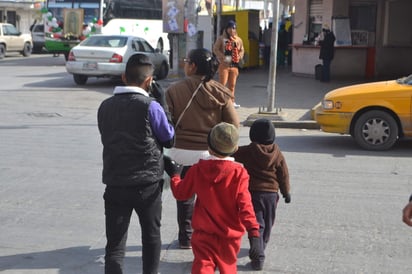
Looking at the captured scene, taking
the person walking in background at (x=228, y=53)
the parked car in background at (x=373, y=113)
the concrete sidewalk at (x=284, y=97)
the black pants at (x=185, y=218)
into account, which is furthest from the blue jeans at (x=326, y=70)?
the black pants at (x=185, y=218)

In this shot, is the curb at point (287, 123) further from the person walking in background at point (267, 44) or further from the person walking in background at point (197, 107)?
the person walking in background at point (267, 44)

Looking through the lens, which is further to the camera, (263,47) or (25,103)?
(263,47)

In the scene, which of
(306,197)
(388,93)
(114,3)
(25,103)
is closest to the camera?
(306,197)

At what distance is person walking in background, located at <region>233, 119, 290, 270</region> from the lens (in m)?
4.92

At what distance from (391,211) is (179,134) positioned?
2.78m

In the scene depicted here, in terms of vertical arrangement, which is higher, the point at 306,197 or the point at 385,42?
the point at 385,42

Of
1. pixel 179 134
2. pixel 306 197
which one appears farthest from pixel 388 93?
pixel 179 134

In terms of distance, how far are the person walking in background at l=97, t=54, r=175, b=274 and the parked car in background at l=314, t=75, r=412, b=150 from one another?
253 inches

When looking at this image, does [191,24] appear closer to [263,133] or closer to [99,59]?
[99,59]

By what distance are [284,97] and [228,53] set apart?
3.29 metres

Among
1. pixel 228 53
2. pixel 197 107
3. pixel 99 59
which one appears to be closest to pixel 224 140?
pixel 197 107

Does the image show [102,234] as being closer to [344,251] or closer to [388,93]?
[344,251]

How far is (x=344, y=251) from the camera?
5406 millimetres

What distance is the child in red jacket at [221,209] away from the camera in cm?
393
